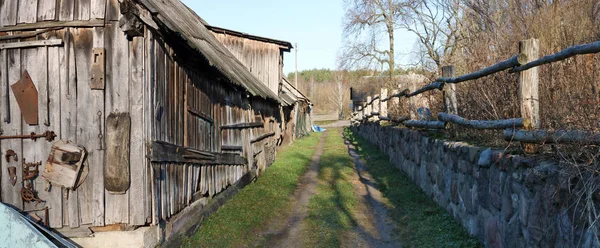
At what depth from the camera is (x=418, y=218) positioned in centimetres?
703

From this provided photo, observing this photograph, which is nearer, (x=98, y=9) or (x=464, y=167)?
(x=98, y=9)

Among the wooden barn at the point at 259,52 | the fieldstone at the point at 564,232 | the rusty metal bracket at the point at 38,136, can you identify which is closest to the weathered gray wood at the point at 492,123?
the fieldstone at the point at 564,232

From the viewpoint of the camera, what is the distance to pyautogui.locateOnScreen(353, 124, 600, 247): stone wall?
328cm

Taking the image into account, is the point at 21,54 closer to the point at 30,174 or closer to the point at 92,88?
the point at 92,88

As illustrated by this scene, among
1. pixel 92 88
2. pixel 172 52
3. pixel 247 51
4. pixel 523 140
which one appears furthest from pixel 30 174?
pixel 247 51

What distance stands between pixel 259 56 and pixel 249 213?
11816 mm

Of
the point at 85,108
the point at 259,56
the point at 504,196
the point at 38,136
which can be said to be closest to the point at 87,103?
the point at 85,108

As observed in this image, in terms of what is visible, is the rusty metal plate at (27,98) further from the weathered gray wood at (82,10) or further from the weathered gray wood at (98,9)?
the weathered gray wood at (98,9)

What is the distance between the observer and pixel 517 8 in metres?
10.6

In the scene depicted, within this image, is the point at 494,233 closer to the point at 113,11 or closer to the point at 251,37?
Result: the point at 113,11

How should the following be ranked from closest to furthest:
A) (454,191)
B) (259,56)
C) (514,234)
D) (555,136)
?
1. (555,136)
2. (514,234)
3. (454,191)
4. (259,56)

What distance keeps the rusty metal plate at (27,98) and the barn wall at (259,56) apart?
11604 millimetres

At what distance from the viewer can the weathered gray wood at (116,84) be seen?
5.70 m

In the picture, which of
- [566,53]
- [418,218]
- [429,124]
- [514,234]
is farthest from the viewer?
[429,124]
